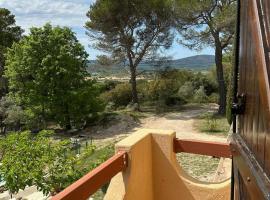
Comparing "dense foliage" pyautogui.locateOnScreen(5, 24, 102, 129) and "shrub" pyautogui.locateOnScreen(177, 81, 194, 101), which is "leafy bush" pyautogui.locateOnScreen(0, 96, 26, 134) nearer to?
"dense foliage" pyautogui.locateOnScreen(5, 24, 102, 129)

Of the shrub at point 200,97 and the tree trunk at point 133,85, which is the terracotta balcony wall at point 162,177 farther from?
the shrub at point 200,97

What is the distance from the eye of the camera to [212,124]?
47.8 feet

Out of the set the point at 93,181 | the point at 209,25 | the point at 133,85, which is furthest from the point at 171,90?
the point at 93,181

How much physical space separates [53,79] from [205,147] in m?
14.6

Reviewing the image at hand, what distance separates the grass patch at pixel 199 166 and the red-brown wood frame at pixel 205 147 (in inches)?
172

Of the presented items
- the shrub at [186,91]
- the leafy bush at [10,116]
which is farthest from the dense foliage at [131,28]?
the leafy bush at [10,116]

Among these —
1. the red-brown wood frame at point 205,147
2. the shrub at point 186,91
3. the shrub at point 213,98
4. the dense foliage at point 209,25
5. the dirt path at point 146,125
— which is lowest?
the dirt path at point 146,125

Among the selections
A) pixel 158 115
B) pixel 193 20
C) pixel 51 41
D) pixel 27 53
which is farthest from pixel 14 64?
pixel 193 20

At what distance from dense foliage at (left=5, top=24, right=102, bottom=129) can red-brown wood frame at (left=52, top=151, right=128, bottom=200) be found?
14419mm

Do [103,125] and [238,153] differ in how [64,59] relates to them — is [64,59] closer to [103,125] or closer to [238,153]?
[103,125]

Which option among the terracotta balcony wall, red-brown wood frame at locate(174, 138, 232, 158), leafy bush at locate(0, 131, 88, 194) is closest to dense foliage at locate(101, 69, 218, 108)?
leafy bush at locate(0, 131, 88, 194)

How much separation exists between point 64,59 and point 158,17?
5622mm

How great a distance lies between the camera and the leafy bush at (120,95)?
73.4 ft

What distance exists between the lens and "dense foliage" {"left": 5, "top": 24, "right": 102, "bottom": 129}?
17312 mm
